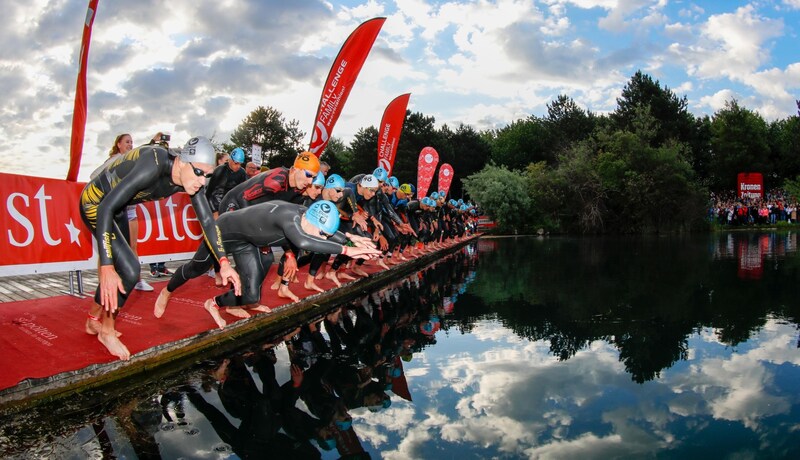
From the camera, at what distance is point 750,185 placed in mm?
40812

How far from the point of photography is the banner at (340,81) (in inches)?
497

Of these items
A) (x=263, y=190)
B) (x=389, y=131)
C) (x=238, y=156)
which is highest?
(x=389, y=131)

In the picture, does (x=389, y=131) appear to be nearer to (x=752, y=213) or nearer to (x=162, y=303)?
(x=162, y=303)

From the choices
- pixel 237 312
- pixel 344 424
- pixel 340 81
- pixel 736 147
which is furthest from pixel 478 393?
pixel 736 147

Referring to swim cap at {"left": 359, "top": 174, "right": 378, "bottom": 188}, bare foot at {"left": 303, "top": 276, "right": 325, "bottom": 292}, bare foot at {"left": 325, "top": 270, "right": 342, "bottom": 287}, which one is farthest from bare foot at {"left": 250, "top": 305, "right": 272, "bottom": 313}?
swim cap at {"left": 359, "top": 174, "right": 378, "bottom": 188}

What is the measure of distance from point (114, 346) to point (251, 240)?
163 centimetres

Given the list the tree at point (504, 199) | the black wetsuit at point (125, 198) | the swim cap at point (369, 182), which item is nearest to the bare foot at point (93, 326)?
the black wetsuit at point (125, 198)

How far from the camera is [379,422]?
341 cm

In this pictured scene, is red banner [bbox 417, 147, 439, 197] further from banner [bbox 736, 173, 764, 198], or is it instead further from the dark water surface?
banner [bbox 736, 173, 764, 198]

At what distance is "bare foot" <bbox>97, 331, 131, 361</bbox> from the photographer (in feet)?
14.3

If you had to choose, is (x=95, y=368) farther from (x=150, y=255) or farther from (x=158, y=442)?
(x=150, y=255)

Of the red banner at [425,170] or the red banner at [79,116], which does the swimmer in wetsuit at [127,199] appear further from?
the red banner at [425,170]

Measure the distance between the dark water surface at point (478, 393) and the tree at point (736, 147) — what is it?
→ 43.1 metres

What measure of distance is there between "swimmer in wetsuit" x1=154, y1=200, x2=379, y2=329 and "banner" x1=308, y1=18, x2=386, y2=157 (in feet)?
23.3
